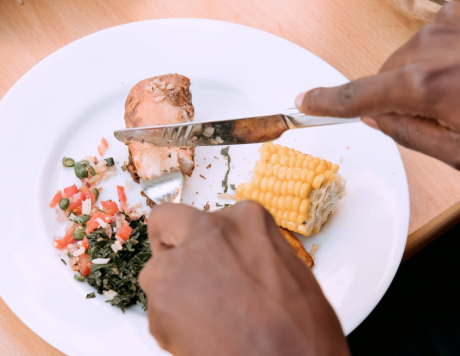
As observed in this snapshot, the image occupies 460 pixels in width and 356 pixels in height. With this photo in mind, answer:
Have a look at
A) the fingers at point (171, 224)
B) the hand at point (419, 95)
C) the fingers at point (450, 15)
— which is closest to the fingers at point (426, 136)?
the hand at point (419, 95)

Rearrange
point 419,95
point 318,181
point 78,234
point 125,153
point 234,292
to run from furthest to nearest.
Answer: point 125,153
point 78,234
point 318,181
point 419,95
point 234,292

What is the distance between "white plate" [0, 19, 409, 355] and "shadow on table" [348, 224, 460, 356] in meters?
0.39

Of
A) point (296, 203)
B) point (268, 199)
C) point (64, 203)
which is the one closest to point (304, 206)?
point (296, 203)

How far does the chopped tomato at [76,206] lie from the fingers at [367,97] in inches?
43.1

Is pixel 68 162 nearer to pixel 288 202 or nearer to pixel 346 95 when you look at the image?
pixel 288 202

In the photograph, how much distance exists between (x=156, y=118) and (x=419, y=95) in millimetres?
1104

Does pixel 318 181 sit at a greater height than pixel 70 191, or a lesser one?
lesser

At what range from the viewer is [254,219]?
83cm

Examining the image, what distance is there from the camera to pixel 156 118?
1.78m

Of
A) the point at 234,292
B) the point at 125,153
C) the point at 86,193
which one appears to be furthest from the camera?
the point at 125,153

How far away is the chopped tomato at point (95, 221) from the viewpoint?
1.68 metres

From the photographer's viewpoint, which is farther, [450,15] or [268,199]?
[268,199]

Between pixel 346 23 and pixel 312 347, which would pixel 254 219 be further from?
pixel 346 23

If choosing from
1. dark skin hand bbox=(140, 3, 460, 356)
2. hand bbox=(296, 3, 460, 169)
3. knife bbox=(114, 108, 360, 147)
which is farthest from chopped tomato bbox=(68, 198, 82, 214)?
hand bbox=(296, 3, 460, 169)
